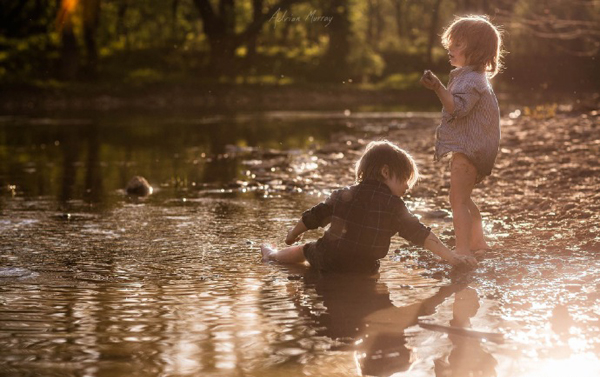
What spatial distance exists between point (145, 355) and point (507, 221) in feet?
13.5

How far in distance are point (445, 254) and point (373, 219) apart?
461 millimetres

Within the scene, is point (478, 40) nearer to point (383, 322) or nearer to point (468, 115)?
point (468, 115)

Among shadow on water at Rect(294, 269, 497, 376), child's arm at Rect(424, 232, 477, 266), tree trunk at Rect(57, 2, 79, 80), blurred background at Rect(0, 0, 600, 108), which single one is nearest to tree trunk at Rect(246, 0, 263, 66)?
blurred background at Rect(0, 0, 600, 108)

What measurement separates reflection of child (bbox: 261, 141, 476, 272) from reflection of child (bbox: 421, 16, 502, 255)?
56 centimetres

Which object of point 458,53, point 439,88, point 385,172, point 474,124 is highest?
point 458,53

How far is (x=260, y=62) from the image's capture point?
43844mm

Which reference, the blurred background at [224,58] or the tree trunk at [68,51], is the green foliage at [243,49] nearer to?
the blurred background at [224,58]

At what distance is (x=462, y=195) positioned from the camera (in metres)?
6.12

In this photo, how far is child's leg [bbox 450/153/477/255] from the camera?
598 cm

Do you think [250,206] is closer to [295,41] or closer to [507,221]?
[507,221]

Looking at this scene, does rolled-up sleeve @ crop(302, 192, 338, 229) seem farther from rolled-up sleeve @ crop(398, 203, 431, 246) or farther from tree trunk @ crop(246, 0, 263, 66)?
tree trunk @ crop(246, 0, 263, 66)

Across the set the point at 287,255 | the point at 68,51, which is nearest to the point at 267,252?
the point at 287,255

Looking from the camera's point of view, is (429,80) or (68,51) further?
(68,51)

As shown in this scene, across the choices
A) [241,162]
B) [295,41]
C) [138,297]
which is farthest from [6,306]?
[295,41]
